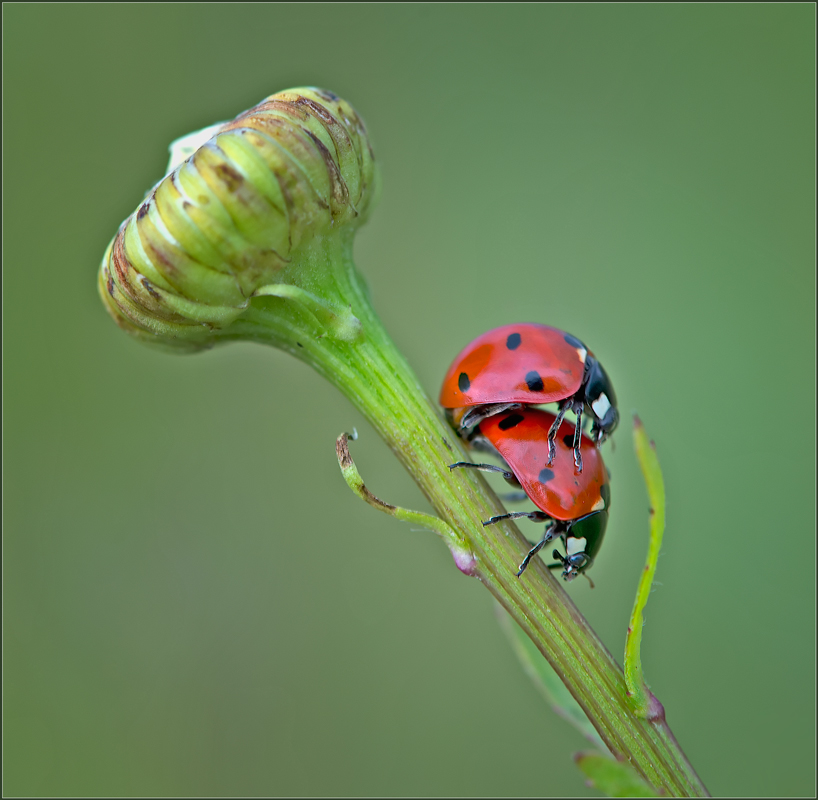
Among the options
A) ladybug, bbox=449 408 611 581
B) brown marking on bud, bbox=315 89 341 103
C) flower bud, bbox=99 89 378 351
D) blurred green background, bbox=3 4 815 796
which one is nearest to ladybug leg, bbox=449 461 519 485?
ladybug, bbox=449 408 611 581

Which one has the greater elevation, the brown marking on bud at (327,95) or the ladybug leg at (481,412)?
the brown marking on bud at (327,95)

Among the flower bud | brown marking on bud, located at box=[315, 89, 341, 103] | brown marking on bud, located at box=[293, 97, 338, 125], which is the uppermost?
brown marking on bud, located at box=[315, 89, 341, 103]

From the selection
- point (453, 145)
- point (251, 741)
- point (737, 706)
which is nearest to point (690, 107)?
point (453, 145)

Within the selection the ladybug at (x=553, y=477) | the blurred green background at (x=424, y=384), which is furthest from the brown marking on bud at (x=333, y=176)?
the blurred green background at (x=424, y=384)

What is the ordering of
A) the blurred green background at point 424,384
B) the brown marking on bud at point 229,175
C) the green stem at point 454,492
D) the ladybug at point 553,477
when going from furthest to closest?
the blurred green background at point 424,384 → the ladybug at point 553,477 → the green stem at point 454,492 → the brown marking on bud at point 229,175

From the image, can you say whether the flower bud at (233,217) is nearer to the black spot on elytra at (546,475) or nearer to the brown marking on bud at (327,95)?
the brown marking on bud at (327,95)

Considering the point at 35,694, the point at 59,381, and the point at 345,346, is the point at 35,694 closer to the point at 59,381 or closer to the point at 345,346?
the point at 59,381

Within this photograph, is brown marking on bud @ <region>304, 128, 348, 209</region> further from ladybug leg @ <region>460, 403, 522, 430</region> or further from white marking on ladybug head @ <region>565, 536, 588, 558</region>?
white marking on ladybug head @ <region>565, 536, 588, 558</region>
